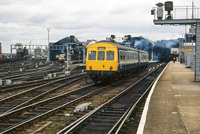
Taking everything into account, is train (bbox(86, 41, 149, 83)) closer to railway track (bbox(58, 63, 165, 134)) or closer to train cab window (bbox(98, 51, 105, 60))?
train cab window (bbox(98, 51, 105, 60))

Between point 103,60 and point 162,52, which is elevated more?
point 162,52

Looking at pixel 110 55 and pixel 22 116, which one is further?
pixel 110 55

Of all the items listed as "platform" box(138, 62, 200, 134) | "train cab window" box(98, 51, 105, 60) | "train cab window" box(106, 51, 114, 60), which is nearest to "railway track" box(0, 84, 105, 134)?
"platform" box(138, 62, 200, 134)

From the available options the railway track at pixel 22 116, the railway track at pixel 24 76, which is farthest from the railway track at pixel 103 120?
the railway track at pixel 24 76

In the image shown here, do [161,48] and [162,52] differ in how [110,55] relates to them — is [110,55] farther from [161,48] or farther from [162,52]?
[161,48]

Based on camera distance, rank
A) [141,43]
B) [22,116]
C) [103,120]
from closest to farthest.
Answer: [103,120] → [22,116] → [141,43]

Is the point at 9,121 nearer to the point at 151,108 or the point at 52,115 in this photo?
the point at 52,115

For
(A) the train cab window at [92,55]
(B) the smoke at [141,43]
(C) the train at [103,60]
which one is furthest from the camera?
(B) the smoke at [141,43]

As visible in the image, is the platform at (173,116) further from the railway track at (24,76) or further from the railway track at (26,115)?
the railway track at (24,76)

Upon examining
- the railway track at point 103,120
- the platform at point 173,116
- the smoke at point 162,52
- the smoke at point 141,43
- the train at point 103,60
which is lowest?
the railway track at point 103,120

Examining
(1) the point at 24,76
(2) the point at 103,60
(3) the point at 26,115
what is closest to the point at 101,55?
(2) the point at 103,60

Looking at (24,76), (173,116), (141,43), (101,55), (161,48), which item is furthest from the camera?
(141,43)

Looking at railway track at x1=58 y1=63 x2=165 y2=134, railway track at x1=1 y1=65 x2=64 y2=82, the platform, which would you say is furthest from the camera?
railway track at x1=1 y1=65 x2=64 y2=82

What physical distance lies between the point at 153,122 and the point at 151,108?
78.9 inches
